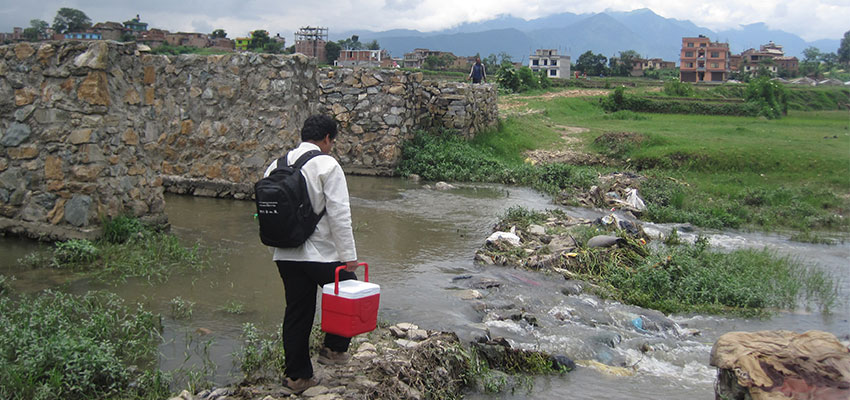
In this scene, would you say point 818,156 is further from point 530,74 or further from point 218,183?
point 530,74

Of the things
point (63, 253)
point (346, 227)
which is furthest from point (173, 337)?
point (63, 253)

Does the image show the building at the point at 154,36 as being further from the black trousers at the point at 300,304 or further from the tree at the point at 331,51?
the black trousers at the point at 300,304

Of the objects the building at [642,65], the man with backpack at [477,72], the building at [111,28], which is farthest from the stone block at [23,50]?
the building at [642,65]

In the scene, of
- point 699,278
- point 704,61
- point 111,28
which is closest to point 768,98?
point 699,278

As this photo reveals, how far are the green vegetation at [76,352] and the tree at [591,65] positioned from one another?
255ft

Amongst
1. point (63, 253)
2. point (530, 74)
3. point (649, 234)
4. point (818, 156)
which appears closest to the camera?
point (63, 253)

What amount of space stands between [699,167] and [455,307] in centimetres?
1095

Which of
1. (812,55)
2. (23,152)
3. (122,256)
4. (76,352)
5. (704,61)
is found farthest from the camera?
(812,55)

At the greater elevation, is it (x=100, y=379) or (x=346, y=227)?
(x=346, y=227)

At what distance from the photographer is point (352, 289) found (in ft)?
12.8

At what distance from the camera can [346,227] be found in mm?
3996

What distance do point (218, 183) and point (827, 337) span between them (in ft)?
30.7

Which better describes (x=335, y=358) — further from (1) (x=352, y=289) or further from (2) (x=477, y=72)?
(2) (x=477, y=72)

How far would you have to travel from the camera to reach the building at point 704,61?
67.5 meters
